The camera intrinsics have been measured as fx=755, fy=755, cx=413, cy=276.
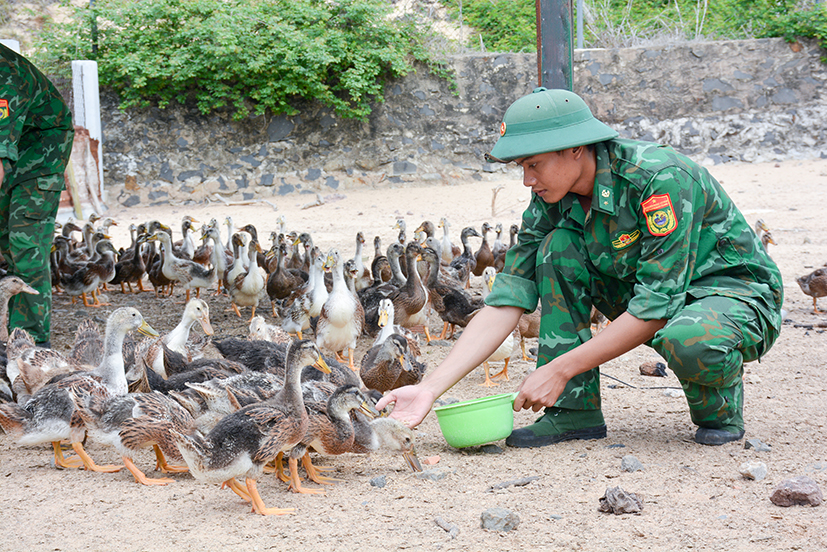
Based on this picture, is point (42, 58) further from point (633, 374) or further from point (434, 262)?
point (633, 374)

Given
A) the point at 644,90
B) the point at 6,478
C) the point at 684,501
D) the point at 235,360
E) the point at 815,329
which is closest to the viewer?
the point at 684,501

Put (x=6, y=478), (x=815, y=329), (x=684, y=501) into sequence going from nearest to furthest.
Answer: (x=684, y=501)
(x=6, y=478)
(x=815, y=329)

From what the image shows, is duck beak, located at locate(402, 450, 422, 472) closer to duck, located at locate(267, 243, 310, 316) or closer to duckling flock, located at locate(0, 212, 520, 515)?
duckling flock, located at locate(0, 212, 520, 515)

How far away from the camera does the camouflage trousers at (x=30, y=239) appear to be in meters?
5.60

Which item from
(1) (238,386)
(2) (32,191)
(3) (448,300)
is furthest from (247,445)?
(3) (448,300)

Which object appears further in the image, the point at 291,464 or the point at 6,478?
the point at 6,478

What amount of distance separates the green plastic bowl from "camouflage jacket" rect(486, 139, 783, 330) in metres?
0.50

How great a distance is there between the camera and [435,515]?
10.3 feet

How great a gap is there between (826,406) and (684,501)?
1.67m

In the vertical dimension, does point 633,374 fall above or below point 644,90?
below

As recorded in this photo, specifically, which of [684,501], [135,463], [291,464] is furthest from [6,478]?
[684,501]

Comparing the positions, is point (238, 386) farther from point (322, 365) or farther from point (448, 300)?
point (448, 300)

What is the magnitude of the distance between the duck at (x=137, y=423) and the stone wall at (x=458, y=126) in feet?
42.2

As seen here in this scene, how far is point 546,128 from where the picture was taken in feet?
10.9
